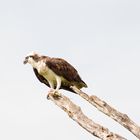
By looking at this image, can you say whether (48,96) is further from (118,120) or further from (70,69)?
(118,120)

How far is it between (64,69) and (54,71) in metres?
0.55

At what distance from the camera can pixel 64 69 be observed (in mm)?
19578

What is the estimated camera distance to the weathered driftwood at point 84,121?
484 inches

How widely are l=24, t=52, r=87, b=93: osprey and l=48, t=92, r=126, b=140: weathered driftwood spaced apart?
4.60 m

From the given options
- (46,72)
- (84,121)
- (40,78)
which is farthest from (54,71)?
(84,121)

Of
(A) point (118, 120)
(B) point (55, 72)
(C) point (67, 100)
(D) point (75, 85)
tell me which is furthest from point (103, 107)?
(B) point (55, 72)

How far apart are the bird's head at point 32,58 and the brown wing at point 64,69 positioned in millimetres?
526

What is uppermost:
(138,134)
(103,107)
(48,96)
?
(48,96)

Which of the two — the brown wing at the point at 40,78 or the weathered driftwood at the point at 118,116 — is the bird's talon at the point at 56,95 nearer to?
the weathered driftwood at the point at 118,116

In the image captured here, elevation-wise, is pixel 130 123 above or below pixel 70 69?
below

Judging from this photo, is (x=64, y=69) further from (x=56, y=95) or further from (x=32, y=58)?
(x=56, y=95)

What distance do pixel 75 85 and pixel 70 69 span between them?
2.46ft

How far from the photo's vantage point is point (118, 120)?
495 inches

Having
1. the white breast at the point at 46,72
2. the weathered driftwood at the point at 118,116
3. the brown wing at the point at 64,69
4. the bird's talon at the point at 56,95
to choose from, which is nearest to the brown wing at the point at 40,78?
the white breast at the point at 46,72
